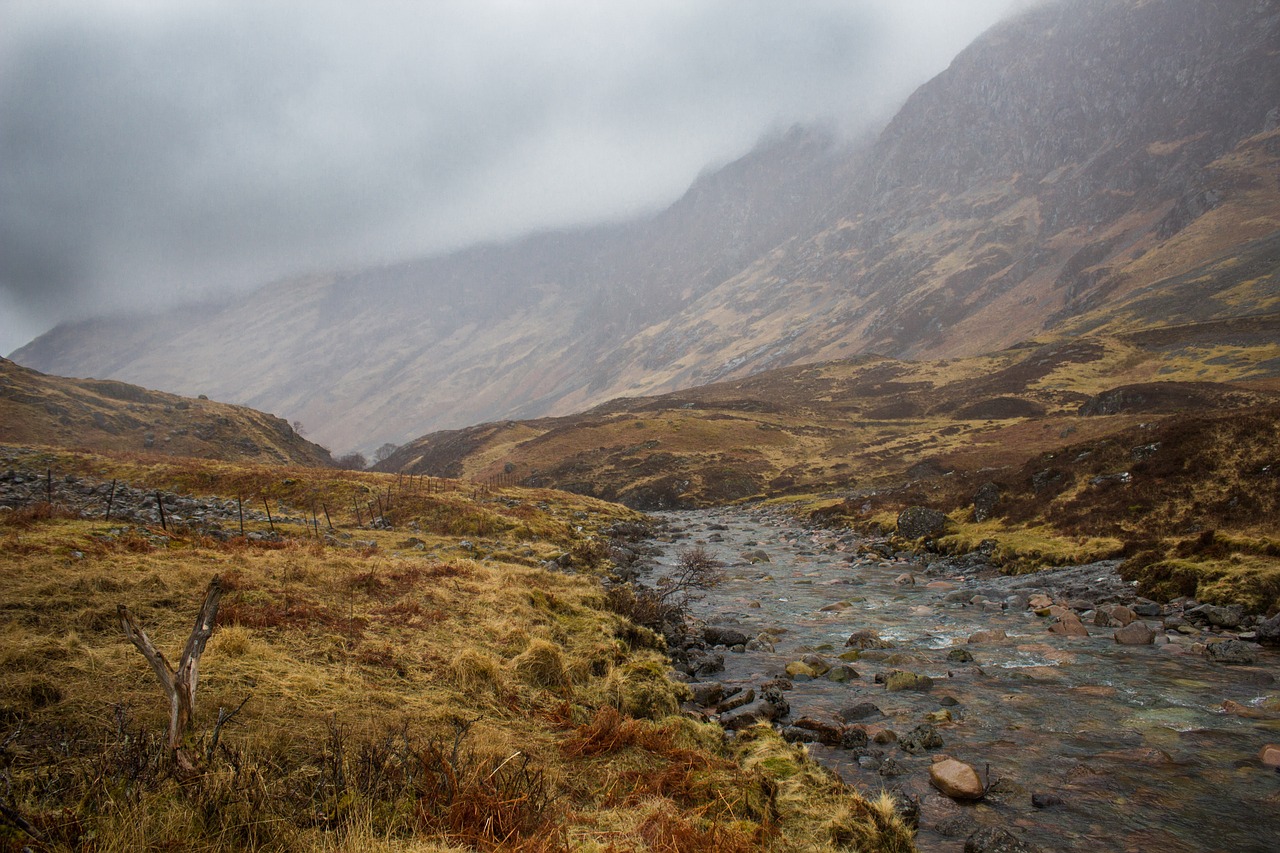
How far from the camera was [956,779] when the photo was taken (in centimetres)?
908

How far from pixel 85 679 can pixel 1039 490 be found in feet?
112

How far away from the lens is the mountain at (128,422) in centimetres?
6612

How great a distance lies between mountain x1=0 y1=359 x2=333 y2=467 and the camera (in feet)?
217

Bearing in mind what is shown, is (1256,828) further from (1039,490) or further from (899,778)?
(1039,490)

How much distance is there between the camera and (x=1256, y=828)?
7.79 m

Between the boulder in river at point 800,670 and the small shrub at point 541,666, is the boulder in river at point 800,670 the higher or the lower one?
the lower one

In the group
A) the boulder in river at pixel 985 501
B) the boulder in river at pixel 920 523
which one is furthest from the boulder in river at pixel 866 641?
the boulder in river at pixel 985 501

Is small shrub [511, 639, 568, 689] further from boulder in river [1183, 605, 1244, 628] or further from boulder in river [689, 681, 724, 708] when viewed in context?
boulder in river [1183, 605, 1244, 628]

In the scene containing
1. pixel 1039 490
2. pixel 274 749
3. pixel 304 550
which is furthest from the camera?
pixel 1039 490

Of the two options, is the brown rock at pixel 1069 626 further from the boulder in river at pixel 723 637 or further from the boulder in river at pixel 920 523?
the boulder in river at pixel 920 523

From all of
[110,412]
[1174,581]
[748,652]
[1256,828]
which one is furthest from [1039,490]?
[110,412]

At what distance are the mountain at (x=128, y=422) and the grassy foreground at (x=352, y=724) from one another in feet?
210

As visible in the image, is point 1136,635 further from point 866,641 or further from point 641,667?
point 641,667

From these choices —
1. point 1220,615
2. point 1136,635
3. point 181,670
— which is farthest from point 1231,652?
point 181,670
